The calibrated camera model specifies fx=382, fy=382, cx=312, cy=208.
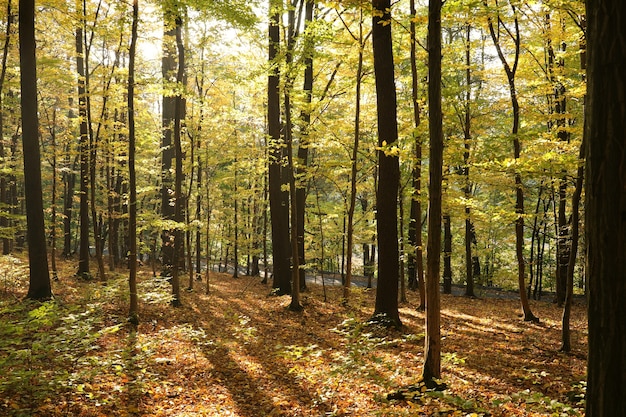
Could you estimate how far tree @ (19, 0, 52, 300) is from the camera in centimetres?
1102

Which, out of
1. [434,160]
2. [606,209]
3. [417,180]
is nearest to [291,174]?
[417,180]

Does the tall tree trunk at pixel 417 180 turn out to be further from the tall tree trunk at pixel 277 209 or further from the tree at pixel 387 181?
the tall tree trunk at pixel 277 209

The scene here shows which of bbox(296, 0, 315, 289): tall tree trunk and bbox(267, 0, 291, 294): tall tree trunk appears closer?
bbox(296, 0, 315, 289): tall tree trunk

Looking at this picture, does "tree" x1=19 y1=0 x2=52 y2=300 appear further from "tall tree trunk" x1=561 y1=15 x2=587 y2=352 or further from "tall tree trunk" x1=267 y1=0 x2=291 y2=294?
"tall tree trunk" x1=561 y1=15 x2=587 y2=352

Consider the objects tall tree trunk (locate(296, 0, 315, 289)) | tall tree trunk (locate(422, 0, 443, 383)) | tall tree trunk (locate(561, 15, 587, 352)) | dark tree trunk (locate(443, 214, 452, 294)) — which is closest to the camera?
tall tree trunk (locate(422, 0, 443, 383))

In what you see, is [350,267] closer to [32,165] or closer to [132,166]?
[132,166]

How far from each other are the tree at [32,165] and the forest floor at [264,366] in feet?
2.56

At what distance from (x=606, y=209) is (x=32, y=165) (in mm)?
13712

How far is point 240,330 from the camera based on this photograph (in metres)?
10.9

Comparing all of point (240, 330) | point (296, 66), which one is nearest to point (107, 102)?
point (296, 66)

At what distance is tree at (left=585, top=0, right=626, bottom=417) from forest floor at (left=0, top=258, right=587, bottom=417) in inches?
123

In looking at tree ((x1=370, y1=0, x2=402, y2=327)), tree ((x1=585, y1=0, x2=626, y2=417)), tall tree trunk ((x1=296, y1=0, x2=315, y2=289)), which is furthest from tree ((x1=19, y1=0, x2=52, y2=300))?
tree ((x1=585, y1=0, x2=626, y2=417))

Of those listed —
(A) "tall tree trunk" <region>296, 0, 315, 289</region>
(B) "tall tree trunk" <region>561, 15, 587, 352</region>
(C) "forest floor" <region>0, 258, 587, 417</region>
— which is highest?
(A) "tall tree trunk" <region>296, 0, 315, 289</region>

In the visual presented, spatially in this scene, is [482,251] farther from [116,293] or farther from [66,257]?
[66,257]
